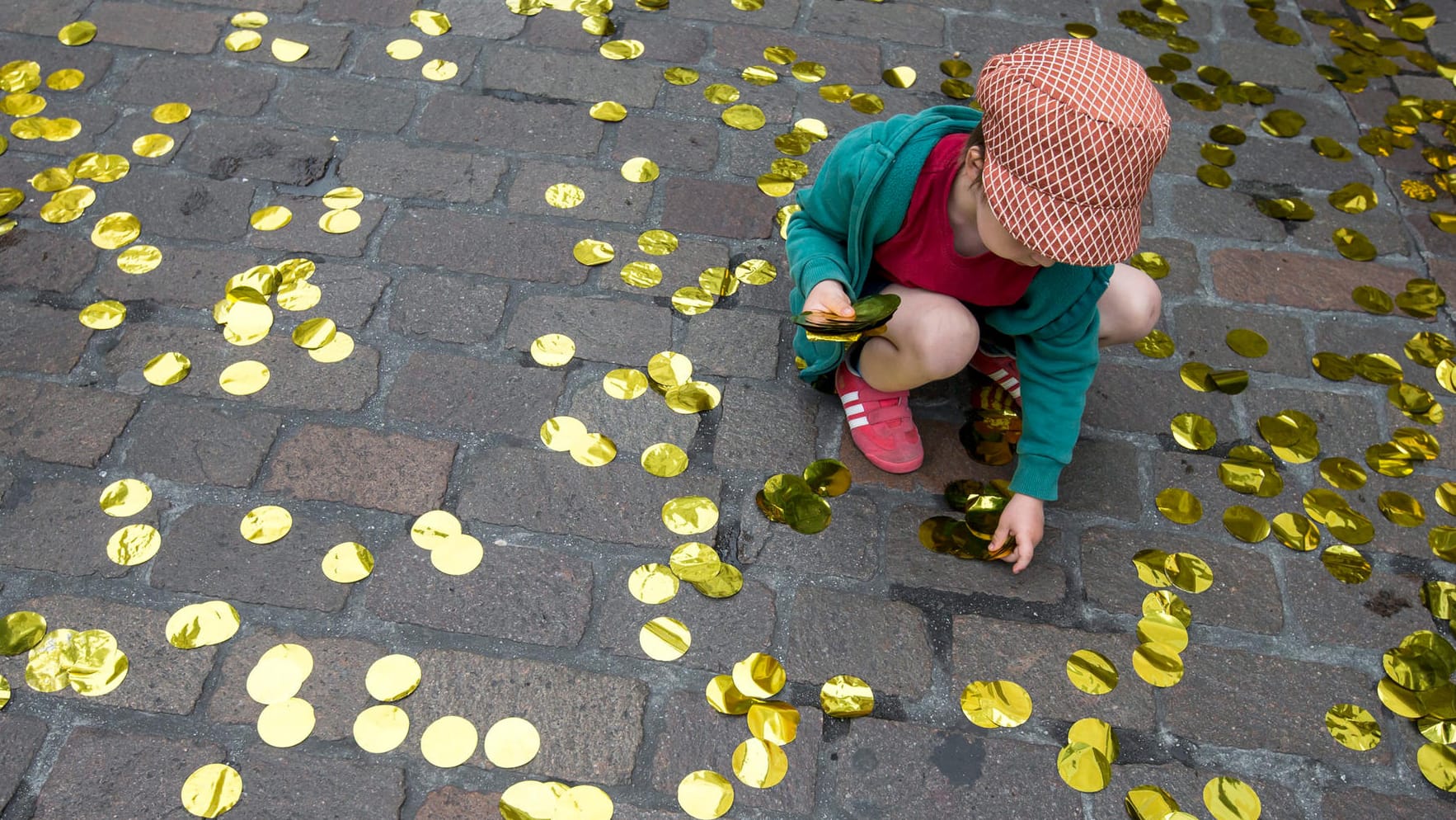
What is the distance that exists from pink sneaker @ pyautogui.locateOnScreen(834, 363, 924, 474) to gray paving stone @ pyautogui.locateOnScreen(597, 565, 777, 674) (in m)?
0.39

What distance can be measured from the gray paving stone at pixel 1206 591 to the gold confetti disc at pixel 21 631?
5.99 ft

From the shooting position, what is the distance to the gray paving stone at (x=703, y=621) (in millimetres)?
1789

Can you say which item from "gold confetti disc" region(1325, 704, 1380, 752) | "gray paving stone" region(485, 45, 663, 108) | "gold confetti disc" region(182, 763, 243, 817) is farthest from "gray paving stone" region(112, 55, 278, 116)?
"gold confetti disc" region(1325, 704, 1380, 752)

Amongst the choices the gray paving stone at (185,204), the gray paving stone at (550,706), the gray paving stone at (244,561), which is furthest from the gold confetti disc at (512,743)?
the gray paving stone at (185,204)

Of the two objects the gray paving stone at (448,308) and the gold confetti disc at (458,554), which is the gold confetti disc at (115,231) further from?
the gold confetti disc at (458,554)

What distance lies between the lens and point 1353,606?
1.96 m

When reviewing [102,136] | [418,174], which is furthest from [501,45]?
[102,136]

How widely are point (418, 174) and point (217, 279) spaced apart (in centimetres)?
54

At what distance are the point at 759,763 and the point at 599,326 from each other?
1.02 m

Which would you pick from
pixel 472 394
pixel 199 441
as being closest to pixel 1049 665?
pixel 472 394

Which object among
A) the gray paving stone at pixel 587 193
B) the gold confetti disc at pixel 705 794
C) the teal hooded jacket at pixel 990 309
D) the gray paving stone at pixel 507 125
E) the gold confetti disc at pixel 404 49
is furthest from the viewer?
the gold confetti disc at pixel 404 49

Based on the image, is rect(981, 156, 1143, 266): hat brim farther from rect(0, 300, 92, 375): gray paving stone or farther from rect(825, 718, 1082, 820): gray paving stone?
rect(0, 300, 92, 375): gray paving stone

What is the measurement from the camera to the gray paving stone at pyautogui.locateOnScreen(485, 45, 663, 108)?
111 inches

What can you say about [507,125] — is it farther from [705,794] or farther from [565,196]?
[705,794]
